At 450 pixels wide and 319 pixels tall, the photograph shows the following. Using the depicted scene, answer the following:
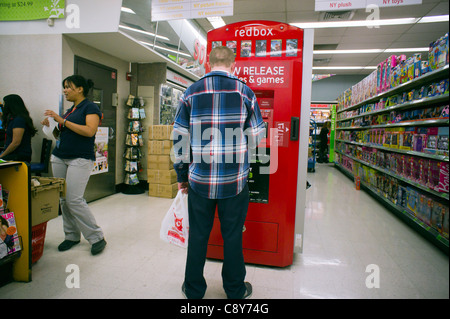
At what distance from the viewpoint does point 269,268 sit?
2393 millimetres

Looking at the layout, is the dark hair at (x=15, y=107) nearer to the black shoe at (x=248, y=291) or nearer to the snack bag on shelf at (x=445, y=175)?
the black shoe at (x=248, y=291)

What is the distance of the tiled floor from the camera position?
1109mm

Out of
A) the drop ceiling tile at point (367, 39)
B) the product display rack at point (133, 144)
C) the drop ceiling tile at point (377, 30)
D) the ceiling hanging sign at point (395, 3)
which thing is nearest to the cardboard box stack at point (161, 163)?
the product display rack at point (133, 144)

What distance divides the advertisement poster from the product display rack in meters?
0.47

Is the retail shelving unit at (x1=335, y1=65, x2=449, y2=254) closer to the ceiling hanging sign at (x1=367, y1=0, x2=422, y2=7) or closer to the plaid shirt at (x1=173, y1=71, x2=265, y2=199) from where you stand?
the ceiling hanging sign at (x1=367, y1=0, x2=422, y2=7)

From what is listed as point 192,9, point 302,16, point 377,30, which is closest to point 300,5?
point 302,16

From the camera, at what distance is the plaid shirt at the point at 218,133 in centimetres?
165

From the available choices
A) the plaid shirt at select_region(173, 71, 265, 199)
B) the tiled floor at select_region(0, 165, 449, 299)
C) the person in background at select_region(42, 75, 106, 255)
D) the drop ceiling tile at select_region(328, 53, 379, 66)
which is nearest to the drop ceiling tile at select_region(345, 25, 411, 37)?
the drop ceiling tile at select_region(328, 53, 379, 66)

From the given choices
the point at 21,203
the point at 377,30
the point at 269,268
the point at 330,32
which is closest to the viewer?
the point at 21,203

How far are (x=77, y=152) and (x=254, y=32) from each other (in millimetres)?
1905

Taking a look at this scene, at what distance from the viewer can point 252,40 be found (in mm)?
2342

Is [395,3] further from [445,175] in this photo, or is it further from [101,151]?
[101,151]

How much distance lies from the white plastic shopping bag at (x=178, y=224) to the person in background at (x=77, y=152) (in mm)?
985

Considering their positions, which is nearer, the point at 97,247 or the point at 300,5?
the point at 97,247
